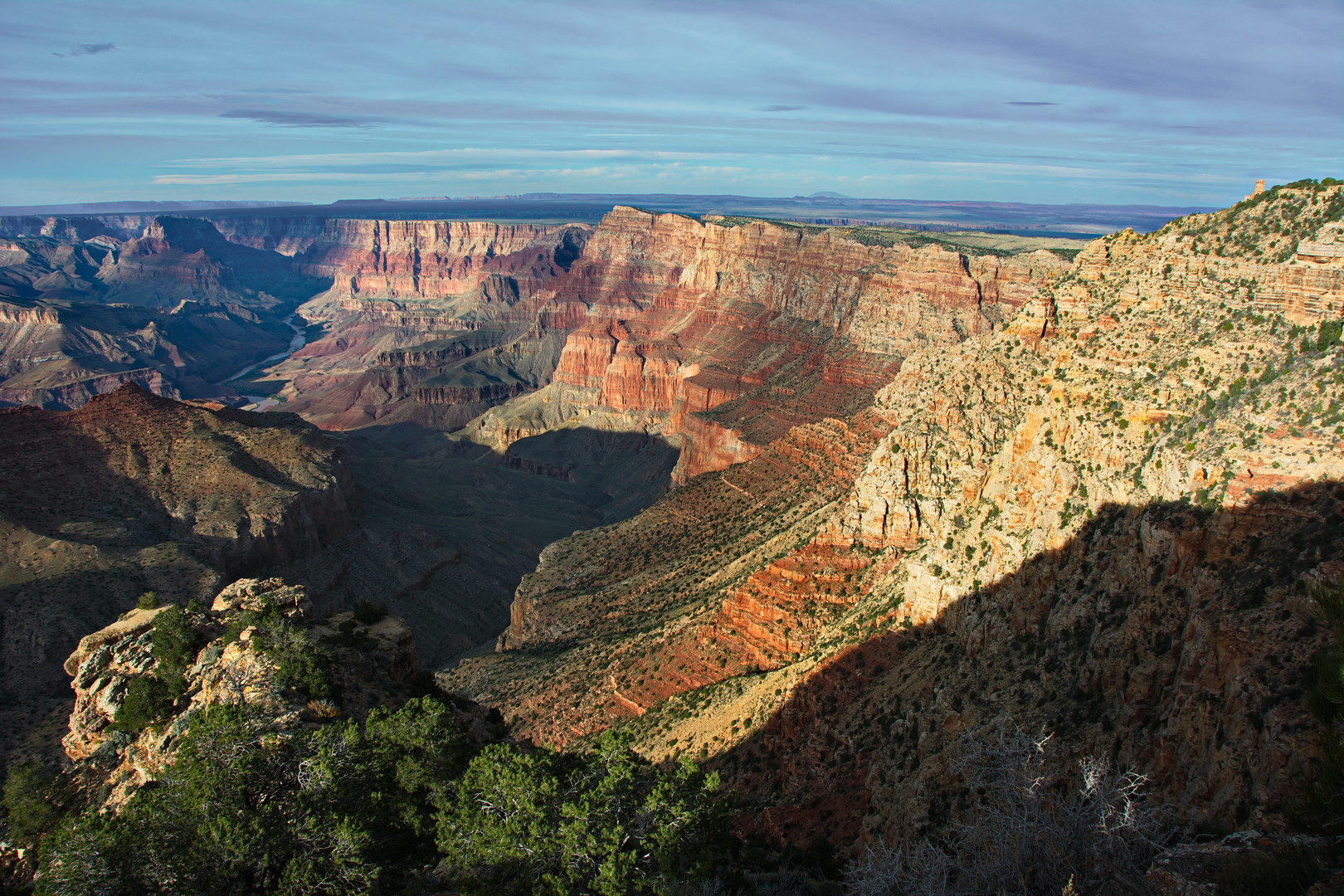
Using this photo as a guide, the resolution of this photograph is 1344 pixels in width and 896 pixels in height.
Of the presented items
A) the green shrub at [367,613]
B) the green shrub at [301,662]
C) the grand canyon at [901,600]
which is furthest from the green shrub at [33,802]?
the green shrub at [367,613]

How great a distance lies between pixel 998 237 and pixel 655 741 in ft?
622

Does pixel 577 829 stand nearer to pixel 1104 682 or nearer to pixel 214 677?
pixel 1104 682

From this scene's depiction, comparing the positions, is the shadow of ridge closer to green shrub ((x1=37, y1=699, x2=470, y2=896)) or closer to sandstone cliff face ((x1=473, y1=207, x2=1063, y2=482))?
green shrub ((x1=37, y1=699, x2=470, y2=896))

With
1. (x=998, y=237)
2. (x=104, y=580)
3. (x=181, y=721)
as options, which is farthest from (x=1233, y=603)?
(x=998, y=237)

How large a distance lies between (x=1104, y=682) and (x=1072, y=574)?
4095 mm

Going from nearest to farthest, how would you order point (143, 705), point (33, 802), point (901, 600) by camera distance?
point (33, 802) → point (143, 705) → point (901, 600)

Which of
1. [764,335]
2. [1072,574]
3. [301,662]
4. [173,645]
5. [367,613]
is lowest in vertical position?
[367,613]

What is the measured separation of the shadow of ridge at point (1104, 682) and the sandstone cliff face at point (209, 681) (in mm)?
14504

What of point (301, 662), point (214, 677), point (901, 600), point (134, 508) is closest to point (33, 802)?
point (214, 677)

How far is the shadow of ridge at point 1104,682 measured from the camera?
14641 mm

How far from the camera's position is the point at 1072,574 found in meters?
22.9

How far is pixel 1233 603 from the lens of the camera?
16.4 meters

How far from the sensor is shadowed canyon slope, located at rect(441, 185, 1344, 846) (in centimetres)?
1631

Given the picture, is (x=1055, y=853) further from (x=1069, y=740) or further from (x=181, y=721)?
(x=181, y=721)
